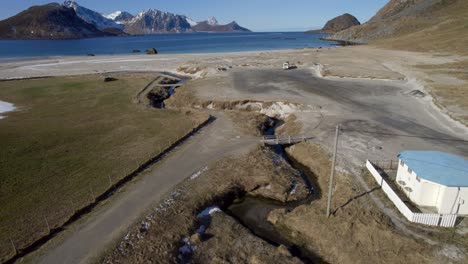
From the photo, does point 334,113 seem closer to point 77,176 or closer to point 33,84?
point 77,176

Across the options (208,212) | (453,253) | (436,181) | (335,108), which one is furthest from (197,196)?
(335,108)

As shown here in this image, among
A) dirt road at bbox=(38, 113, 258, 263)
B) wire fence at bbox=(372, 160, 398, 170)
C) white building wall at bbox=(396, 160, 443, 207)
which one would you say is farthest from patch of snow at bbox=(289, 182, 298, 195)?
white building wall at bbox=(396, 160, 443, 207)

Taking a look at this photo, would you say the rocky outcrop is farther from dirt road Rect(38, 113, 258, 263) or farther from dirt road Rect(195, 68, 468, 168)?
dirt road Rect(38, 113, 258, 263)

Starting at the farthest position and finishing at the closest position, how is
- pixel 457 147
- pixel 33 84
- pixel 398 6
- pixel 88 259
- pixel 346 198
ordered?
1. pixel 398 6
2. pixel 33 84
3. pixel 457 147
4. pixel 346 198
5. pixel 88 259

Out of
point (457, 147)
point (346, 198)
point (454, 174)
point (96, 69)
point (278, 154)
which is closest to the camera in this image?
point (454, 174)

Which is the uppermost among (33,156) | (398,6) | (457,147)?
(398,6)

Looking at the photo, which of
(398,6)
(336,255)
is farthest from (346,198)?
(398,6)
